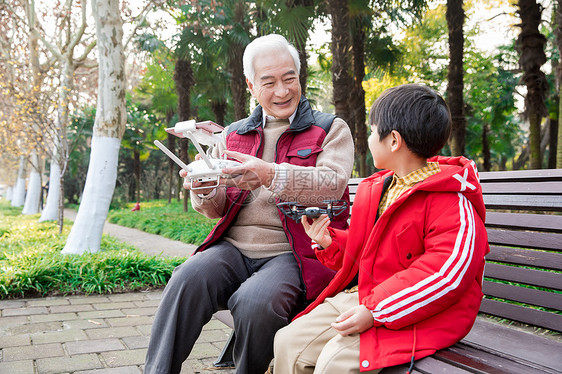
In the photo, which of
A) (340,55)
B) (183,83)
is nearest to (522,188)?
(340,55)

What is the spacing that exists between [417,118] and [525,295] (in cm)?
89

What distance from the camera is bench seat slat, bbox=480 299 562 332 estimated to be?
1.79 m

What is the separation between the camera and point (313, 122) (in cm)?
219

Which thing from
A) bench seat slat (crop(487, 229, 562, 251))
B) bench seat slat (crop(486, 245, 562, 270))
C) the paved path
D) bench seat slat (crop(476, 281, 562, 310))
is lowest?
the paved path

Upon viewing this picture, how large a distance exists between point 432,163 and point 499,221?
0.64 meters

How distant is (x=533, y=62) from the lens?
8.95 metres

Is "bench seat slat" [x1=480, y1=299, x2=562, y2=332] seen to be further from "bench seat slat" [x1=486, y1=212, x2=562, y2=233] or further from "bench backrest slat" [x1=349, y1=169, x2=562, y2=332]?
"bench seat slat" [x1=486, y1=212, x2=562, y2=233]

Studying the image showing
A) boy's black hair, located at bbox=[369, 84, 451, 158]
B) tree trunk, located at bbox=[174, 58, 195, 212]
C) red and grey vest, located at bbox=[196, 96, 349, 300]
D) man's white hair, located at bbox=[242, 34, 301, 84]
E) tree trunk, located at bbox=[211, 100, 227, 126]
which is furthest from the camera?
tree trunk, located at bbox=[211, 100, 227, 126]

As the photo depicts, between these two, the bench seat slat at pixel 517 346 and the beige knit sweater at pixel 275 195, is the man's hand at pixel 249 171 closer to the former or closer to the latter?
the beige knit sweater at pixel 275 195

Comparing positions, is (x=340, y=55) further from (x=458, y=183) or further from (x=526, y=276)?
(x=458, y=183)

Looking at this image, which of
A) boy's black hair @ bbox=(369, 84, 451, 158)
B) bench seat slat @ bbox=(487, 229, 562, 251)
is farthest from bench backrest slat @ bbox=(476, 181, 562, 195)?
boy's black hair @ bbox=(369, 84, 451, 158)

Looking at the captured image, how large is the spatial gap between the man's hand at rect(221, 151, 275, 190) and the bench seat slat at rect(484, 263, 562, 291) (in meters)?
1.06

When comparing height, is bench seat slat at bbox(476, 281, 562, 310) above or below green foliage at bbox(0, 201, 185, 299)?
above

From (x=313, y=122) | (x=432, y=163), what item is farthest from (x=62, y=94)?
(x=432, y=163)
